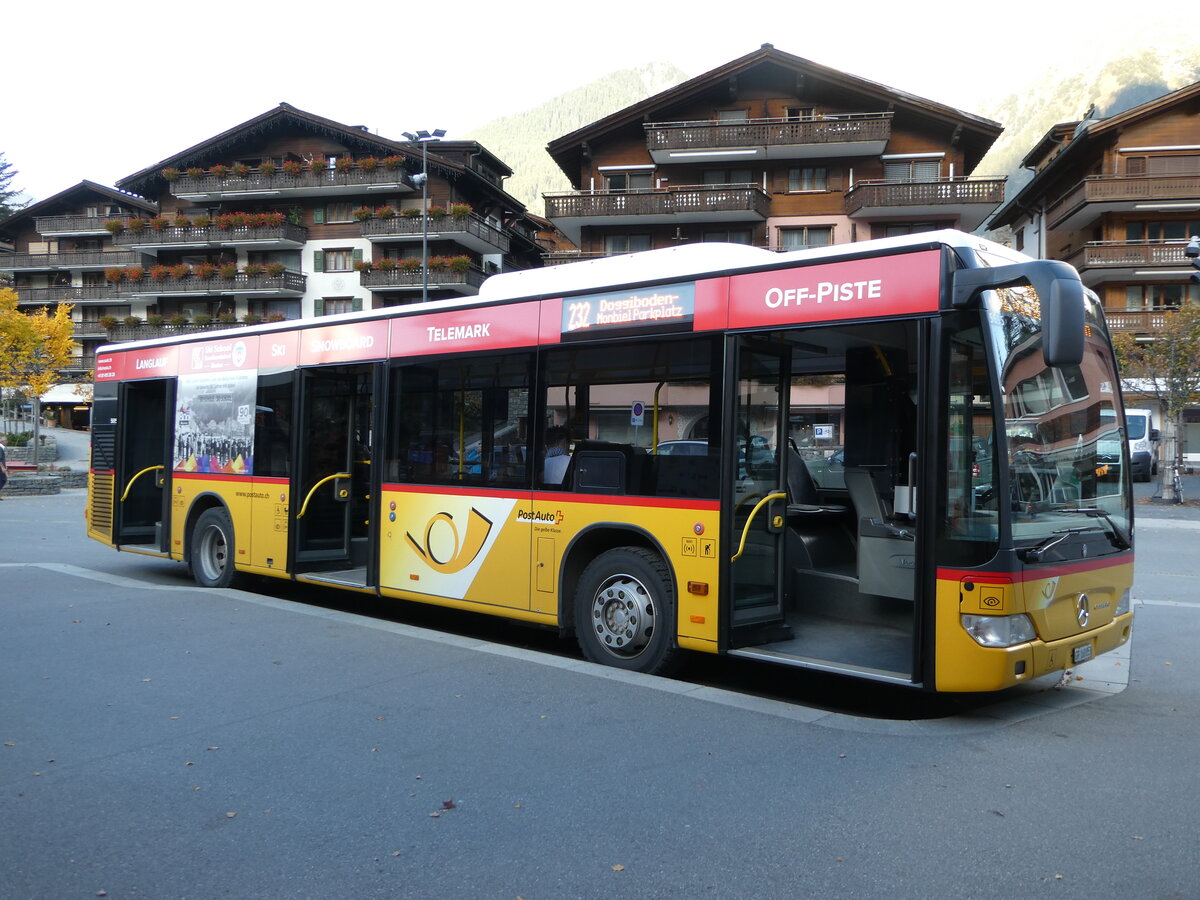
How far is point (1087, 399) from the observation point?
6.21 meters

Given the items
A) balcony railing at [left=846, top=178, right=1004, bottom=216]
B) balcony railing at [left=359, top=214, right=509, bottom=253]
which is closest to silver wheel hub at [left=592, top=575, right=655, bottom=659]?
balcony railing at [left=846, top=178, right=1004, bottom=216]

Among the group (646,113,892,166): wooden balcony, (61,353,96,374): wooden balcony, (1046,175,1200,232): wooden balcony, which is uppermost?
(646,113,892,166): wooden balcony

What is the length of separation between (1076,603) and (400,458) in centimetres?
555

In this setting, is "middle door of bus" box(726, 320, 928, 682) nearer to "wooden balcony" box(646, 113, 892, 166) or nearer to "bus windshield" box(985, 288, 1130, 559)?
"bus windshield" box(985, 288, 1130, 559)

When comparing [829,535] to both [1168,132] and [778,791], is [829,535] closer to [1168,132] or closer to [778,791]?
[778,791]

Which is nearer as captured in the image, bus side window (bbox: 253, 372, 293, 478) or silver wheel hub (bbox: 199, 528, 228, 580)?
bus side window (bbox: 253, 372, 293, 478)

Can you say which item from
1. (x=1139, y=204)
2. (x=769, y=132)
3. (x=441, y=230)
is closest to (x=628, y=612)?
(x=769, y=132)

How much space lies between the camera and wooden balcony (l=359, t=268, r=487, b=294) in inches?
1923

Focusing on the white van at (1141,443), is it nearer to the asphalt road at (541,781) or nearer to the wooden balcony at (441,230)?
the asphalt road at (541,781)

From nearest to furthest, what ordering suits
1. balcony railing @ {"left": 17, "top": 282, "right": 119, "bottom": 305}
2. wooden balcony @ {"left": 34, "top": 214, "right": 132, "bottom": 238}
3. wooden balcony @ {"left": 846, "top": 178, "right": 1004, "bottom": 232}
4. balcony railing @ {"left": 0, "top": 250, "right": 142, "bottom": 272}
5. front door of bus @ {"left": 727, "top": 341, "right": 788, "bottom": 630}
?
1. front door of bus @ {"left": 727, "top": 341, "right": 788, "bottom": 630}
2. wooden balcony @ {"left": 846, "top": 178, "right": 1004, "bottom": 232}
3. balcony railing @ {"left": 17, "top": 282, "right": 119, "bottom": 305}
4. balcony railing @ {"left": 0, "top": 250, "right": 142, "bottom": 272}
5. wooden balcony @ {"left": 34, "top": 214, "right": 132, "bottom": 238}

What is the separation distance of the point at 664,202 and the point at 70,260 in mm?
45088

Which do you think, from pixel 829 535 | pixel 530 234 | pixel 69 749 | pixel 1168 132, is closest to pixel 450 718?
pixel 69 749

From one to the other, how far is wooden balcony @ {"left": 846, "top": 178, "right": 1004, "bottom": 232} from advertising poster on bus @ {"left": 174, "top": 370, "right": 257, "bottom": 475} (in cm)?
3344

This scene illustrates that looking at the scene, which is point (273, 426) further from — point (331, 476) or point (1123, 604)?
point (1123, 604)
